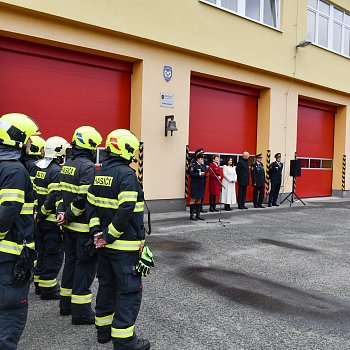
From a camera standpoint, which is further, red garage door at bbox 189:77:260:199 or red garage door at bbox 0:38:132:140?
red garage door at bbox 189:77:260:199

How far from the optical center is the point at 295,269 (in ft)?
21.6

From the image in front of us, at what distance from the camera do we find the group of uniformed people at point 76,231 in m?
3.08

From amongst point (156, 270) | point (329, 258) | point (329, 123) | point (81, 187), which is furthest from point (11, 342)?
point (329, 123)

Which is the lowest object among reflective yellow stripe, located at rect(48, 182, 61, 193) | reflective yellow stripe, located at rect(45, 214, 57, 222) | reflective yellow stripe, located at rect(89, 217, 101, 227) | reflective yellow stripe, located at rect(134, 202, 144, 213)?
reflective yellow stripe, located at rect(45, 214, 57, 222)

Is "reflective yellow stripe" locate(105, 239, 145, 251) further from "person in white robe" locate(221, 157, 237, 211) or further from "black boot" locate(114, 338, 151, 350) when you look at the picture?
"person in white robe" locate(221, 157, 237, 211)

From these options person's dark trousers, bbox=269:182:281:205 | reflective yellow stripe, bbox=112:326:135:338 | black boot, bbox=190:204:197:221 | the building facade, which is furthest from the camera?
person's dark trousers, bbox=269:182:281:205

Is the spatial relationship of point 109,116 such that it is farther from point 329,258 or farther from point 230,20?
point 329,258

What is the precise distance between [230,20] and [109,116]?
550 centimetres

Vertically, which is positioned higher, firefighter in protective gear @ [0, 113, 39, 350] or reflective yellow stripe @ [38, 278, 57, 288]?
firefighter in protective gear @ [0, 113, 39, 350]

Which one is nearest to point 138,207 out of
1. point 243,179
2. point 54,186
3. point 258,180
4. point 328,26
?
point 54,186

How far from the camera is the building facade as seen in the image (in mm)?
10141

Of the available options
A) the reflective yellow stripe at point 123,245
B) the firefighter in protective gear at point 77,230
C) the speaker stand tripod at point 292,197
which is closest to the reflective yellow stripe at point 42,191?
the firefighter in protective gear at point 77,230

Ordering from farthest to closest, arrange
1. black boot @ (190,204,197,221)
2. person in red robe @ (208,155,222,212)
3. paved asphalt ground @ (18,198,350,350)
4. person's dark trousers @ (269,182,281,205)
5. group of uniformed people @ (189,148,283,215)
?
person's dark trousers @ (269,182,281,205) < person in red robe @ (208,155,222,212) < group of uniformed people @ (189,148,283,215) < black boot @ (190,204,197,221) < paved asphalt ground @ (18,198,350,350)

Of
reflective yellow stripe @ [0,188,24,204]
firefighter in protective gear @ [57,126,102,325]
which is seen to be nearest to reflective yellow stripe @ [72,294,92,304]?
firefighter in protective gear @ [57,126,102,325]
